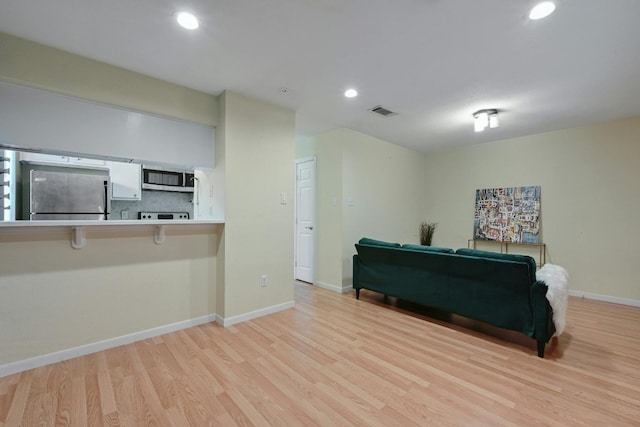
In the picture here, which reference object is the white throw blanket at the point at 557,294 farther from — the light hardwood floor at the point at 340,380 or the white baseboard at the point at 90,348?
the white baseboard at the point at 90,348

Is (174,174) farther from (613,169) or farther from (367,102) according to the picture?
(613,169)

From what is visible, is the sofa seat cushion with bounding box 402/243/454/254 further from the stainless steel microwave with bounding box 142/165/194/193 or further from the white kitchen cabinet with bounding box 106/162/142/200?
the white kitchen cabinet with bounding box 106/162/142/200

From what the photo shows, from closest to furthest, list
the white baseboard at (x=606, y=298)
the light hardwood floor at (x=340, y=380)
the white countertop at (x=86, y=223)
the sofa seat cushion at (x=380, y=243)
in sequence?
the light hardwood floor at (x=340, y=380) < the white countertop at (x=86, y=223) < the sofa seat cushion at (x=380, y=243) < the white baseboard at (x=606, y=298)

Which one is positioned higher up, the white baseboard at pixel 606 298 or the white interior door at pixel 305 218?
the white interior door at pixel 305 218

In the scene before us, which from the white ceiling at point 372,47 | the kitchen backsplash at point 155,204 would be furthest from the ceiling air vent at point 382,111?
the kitchen backsplash at point 155,204

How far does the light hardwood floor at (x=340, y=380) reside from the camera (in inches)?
63.8

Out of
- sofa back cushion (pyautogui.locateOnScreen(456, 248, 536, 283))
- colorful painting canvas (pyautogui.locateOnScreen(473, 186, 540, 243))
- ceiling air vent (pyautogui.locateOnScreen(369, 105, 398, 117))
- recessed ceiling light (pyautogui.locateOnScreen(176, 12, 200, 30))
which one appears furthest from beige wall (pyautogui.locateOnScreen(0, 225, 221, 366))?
colorful painting canvas (pyautogui.locateOnScreen(473, 186, 540, 243))

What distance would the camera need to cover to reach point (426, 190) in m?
5.77

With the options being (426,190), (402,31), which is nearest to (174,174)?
(402,31)

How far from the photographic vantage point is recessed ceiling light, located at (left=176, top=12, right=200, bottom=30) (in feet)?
5.83

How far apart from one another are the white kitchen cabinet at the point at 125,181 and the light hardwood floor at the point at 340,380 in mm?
1949

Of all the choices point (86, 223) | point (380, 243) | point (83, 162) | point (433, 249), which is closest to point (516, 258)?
point (433, 249)

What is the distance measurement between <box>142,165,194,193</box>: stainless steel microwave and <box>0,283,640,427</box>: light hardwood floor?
6.22ft

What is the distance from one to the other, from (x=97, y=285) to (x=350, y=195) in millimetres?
3146
